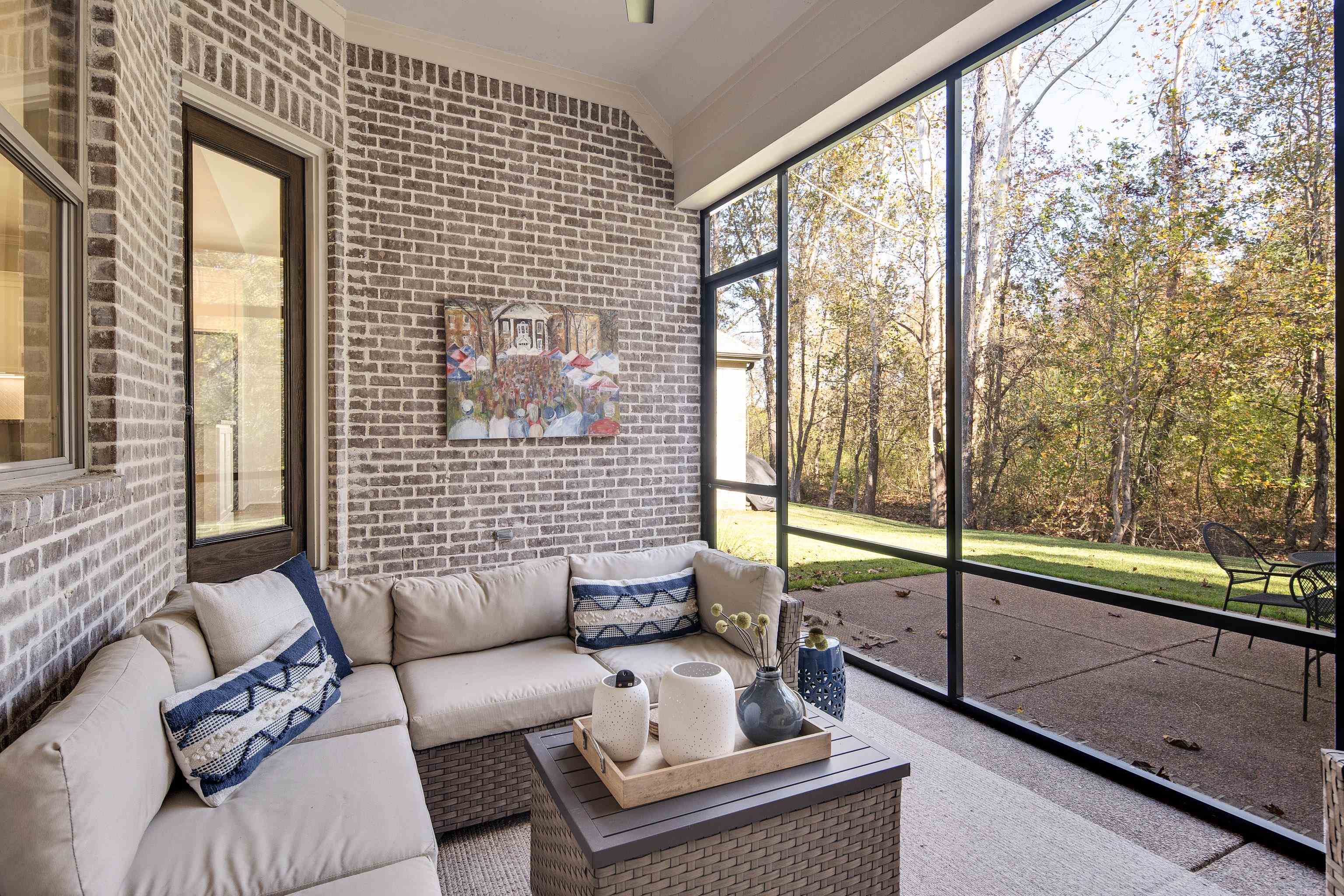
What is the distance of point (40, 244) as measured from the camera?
1.77m

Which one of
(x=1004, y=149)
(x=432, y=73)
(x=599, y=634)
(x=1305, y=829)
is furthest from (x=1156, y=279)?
(x=432, y=73)

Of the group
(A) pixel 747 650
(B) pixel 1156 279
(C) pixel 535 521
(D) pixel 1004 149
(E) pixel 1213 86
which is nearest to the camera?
(E) pixel 1213 86

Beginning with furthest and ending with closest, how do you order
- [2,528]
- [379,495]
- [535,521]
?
[535,521], [379,495], [2,528]

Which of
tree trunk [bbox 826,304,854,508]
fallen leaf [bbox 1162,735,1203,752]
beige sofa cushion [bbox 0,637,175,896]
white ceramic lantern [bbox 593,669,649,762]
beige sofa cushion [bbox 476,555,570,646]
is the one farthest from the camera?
tree trunk [bbox 826,304,854,508]

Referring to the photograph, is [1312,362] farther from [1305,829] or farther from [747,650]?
[747,650]

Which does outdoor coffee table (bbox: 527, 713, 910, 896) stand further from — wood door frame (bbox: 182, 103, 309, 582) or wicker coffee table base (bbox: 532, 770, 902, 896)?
wood door frame (bbox: 182, 103, 309, 582)

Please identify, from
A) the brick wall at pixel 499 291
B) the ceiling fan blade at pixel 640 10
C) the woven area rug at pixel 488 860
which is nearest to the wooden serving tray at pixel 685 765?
the woven area rug at pixel 488 860

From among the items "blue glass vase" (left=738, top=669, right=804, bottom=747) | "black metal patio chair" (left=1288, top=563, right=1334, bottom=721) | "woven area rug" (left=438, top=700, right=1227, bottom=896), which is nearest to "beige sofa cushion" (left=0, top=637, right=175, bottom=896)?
"woven area rug" (left=438, top=700, right=1227, bottom=896)

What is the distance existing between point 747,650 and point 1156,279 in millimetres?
2052

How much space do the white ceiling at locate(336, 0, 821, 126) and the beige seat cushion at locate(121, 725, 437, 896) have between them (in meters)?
3.92

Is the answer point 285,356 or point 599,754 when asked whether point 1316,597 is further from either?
point 285,356

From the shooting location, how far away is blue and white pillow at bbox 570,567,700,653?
9.21 feet

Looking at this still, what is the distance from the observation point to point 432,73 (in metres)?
4.21

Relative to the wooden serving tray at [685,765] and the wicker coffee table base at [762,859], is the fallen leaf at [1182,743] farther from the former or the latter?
the wooden serving tray at [685,765]
